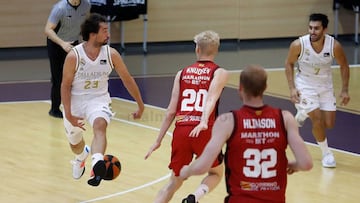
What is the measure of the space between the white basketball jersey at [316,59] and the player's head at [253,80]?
446 centimetres

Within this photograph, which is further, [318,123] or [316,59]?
[318,123]

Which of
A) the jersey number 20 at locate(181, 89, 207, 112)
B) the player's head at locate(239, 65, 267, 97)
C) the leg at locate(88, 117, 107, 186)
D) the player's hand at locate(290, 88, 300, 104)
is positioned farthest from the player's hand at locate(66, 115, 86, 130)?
the player's head at locate(239, 65, 267, 97)

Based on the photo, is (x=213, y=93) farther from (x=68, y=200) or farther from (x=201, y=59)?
(x=68, y=200)

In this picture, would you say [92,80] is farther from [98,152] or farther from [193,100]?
[193,100]

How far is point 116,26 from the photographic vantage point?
17469 mm

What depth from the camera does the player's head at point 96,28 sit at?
312 inches

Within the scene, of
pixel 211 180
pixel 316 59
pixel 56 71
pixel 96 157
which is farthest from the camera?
pixel 56 71

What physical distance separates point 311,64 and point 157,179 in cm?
217

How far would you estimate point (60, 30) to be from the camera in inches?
465

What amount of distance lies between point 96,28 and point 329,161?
3.36m

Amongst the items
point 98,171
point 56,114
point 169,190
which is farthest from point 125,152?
point 169,190

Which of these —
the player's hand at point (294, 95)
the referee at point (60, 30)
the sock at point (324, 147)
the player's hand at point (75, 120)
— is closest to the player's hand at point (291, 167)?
the player's hand at point (75, 120)

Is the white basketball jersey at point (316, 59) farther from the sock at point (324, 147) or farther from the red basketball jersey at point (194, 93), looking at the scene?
the red basketball jersey at point (194, 93)

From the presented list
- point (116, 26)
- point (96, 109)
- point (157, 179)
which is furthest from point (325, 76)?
point (116, 26)
